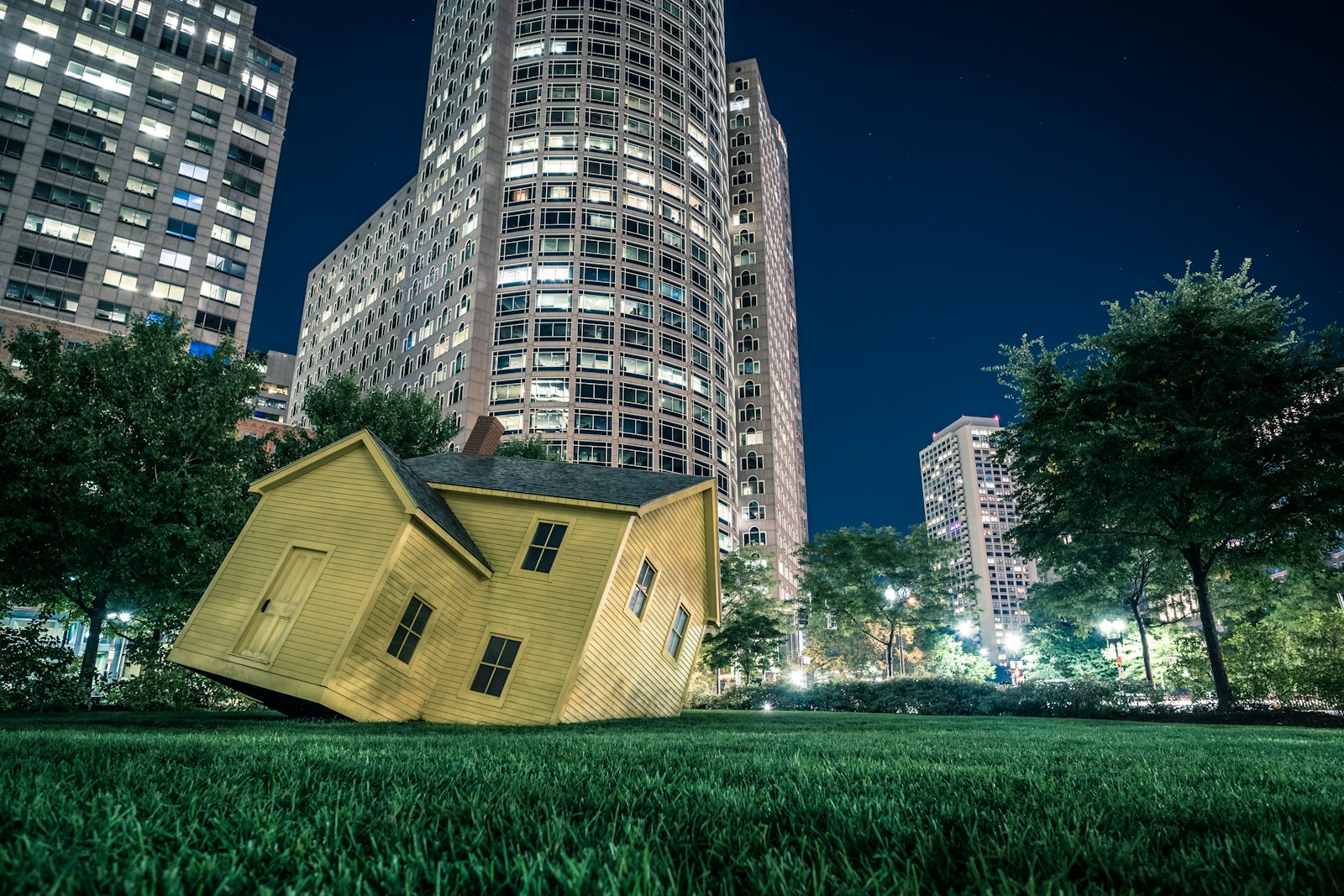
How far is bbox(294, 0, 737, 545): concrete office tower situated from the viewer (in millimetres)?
74688

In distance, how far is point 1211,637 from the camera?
22.6m

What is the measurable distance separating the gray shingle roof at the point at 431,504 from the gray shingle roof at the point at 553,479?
1.03 meters

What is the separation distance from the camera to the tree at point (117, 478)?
63.6 feet

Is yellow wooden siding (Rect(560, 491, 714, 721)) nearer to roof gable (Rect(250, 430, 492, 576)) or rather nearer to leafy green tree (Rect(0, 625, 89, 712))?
roof gable (Rect(250, 430, 492, 576))

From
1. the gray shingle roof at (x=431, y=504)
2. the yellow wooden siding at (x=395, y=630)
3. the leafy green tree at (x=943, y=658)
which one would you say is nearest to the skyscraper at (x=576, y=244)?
the leafy green tree at (x=943, y=658)

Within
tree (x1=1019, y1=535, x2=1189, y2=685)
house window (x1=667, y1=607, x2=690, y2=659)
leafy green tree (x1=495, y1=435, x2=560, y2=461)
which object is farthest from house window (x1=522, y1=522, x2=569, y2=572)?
tree (x1=1019, y1=535, x2=1189, y2=685)

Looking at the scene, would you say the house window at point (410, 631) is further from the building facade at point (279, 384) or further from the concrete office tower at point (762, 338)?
the building facade at point (279, 384)

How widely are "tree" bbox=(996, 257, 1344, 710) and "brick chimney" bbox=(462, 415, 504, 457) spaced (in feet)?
69.0

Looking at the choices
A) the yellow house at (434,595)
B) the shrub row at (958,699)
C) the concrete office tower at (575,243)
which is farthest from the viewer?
the concrete office tower at (575,243)

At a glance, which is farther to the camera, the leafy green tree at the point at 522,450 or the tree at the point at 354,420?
the leafy green tree at the point at 522,450

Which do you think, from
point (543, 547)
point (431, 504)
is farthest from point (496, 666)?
point (431, 504)

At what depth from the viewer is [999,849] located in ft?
7.68

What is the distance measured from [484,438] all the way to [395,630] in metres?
11.0

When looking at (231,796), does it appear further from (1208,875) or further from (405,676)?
(405,676)
